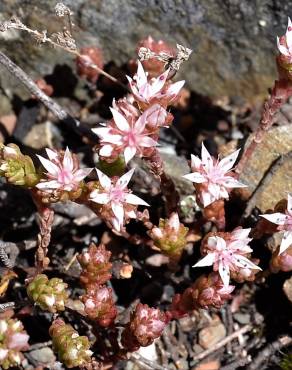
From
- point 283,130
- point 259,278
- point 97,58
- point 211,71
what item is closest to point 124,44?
point 97,58

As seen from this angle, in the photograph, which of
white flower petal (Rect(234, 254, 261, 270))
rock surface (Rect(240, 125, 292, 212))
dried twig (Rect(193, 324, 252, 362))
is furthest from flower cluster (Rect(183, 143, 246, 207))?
dried twig (Rect(193, 324, 252, 362))

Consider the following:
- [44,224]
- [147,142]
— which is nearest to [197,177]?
[147,142]

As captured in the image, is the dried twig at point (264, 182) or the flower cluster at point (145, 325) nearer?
the flower cluster at point (145, 325)

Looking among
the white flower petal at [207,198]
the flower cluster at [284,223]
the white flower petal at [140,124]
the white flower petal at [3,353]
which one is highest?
the white flower petal at [140,124]

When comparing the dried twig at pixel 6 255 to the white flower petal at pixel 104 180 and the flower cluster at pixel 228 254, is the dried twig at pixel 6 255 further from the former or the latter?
the flower cluster at pixel 228 254

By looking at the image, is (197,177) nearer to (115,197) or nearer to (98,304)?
(115,197)

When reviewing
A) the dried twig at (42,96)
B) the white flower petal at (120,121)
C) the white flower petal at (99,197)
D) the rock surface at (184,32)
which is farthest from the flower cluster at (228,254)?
the rock surface at (184,32)
